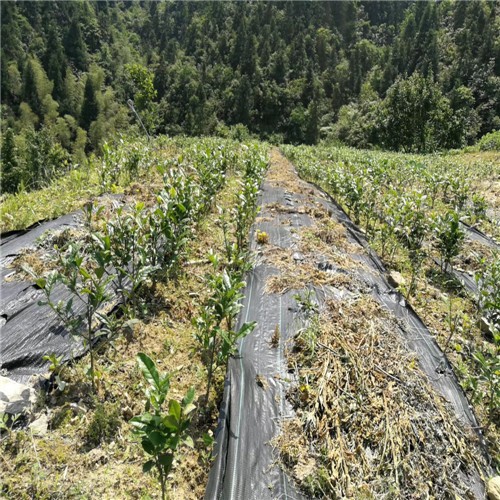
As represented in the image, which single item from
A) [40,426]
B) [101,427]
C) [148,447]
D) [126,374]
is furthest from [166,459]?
[126,374]

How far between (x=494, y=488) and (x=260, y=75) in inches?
2512

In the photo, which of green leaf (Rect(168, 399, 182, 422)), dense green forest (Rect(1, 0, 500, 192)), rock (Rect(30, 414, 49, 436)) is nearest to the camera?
green leaf (Rect(168, 399, 182, 422))

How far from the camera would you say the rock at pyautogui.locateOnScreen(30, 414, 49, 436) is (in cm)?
183

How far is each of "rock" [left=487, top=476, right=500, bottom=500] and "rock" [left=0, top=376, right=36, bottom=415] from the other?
262 cm

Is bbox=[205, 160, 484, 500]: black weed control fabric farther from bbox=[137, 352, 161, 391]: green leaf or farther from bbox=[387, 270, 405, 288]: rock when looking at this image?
bbox=[137, 352, 161, 391]: green leaf

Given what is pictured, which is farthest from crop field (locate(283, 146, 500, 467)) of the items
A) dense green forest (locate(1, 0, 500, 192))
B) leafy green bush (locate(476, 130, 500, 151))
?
dense green forest (locate(1, 0, 500, 192))

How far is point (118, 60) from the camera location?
63.8 metres

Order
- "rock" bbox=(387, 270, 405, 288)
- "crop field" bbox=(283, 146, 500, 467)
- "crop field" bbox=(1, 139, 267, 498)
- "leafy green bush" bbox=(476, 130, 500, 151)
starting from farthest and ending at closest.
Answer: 1. "leafy green bush" bbox=(476, 130, 500, 151)
2. "rock" bbox=(387, 270, 405, 288)
3. "crop field" bbox=(283, 146, 500, 467)
4. "crop field" bbox=(1, 139, 267, 498)

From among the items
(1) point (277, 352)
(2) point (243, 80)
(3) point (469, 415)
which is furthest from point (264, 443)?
(2) point (243, 80)

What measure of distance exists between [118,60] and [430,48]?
5535 centimetres

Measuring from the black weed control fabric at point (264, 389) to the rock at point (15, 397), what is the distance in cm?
115

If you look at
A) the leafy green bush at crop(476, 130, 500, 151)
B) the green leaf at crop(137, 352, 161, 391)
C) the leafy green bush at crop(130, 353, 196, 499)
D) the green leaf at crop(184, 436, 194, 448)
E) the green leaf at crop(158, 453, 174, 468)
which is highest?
the green leaf at crop(137, 352, 161, 391)

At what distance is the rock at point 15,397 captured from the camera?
6.11ft

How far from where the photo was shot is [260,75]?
57.1 meters
